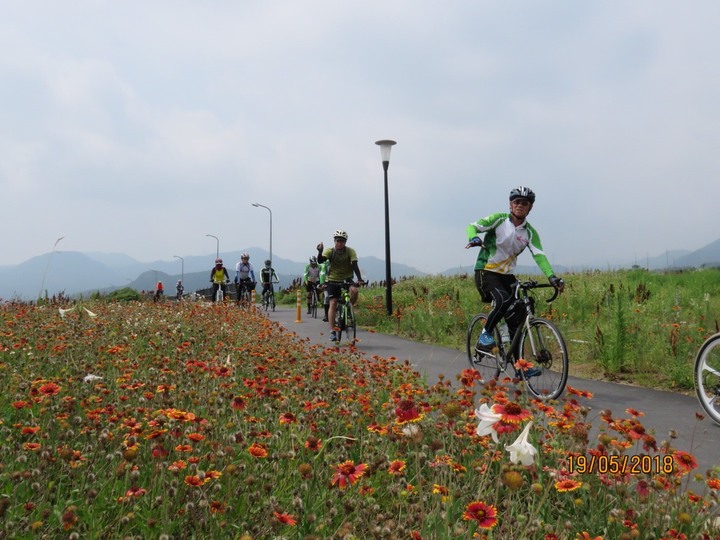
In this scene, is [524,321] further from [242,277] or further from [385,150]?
[242,277]

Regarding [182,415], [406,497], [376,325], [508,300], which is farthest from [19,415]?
[376,325]

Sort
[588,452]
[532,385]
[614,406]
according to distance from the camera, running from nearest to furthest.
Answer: [588,452] → [614,406] → [532,385]

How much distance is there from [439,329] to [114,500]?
10581mm

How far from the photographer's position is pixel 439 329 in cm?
1284

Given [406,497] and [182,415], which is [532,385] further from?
[182,415]

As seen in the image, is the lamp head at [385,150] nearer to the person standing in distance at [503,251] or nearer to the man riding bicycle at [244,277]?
the man riding bicycle at [244,277]

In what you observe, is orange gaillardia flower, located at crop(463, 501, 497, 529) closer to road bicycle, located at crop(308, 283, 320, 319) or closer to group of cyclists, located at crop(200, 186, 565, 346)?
group of cyclists, located at crop(200, 186, 565, 346)

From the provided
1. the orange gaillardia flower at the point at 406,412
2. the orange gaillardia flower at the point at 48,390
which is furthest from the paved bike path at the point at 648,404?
the orange gaillardia flower at the point at 48,390

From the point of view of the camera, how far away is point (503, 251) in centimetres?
709

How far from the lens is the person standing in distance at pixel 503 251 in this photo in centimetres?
691
